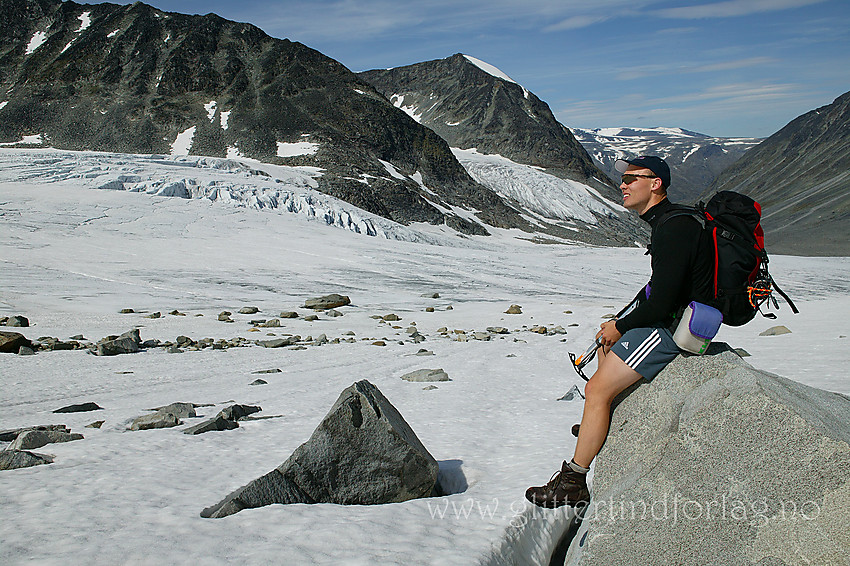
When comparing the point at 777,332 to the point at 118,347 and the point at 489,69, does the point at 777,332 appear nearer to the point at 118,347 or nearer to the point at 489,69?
the point at 118,347

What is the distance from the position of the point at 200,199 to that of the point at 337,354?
27.5 metres

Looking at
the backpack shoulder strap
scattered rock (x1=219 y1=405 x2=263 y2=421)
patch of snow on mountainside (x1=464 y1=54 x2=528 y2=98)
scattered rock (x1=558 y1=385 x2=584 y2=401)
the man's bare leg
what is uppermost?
patch of snow on mountainside (x1=464 y1=54 x2=528 y2=98)

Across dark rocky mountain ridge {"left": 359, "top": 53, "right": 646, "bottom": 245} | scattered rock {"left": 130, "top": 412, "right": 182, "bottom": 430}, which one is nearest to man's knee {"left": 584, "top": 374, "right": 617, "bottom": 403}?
scattered rock {"left": 130, "top": 412, "right": 182, "bottom": 430}

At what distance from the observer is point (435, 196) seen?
7844 centimetres

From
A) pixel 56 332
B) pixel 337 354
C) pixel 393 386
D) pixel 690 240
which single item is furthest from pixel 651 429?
pixel 56 332

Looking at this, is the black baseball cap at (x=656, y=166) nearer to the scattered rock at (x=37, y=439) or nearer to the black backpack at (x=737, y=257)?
the black backpack at (x=737, y=257)

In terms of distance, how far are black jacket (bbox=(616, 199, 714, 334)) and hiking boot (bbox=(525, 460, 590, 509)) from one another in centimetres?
104

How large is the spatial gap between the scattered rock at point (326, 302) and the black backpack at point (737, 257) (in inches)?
615

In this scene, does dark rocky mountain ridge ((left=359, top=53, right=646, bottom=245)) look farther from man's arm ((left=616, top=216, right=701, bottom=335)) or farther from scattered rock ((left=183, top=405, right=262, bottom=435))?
man's arm ((left=616, top=216, right=701, bottom=335))

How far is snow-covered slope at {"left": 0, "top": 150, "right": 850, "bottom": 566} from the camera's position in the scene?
3.23 meters

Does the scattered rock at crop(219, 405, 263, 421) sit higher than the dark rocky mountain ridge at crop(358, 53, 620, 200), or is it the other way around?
the dark rocky mountain ridge at crop(358, 53, 620, 200)

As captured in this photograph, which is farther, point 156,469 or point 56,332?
point 56,332

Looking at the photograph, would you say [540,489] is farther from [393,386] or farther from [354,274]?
[354,274]

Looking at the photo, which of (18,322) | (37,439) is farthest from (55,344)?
(37,439)
